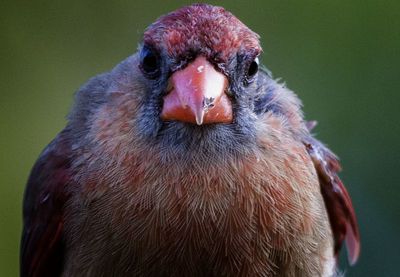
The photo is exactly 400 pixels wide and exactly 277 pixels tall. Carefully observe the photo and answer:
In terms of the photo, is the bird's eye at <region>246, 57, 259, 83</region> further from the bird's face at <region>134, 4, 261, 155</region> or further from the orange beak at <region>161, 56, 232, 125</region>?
the orange beak at <region>161, 56, 232, 125</region>

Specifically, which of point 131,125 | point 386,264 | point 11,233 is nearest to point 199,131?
point 131,125

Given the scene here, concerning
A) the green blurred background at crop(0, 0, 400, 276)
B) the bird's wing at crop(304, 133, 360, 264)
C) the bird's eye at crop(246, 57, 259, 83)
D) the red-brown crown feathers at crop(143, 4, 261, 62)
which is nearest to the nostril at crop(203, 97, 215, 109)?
the red-brown crown feathers at crop(143, 4, 261, 62)

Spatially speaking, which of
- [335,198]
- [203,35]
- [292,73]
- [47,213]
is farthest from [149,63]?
[292,73]

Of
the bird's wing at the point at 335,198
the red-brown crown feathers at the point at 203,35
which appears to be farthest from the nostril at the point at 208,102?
the bird's wing at the point at 335,198

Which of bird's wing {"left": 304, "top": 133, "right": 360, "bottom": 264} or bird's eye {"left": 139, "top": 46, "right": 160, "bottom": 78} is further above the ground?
bird's eye {"left": 139, "top": 46, "right": 160, "bottom": 78}

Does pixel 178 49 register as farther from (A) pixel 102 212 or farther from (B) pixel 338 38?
(B) pixel 338 38

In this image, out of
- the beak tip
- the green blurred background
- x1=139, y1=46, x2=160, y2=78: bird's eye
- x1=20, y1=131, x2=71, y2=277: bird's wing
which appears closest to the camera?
the beak tip
